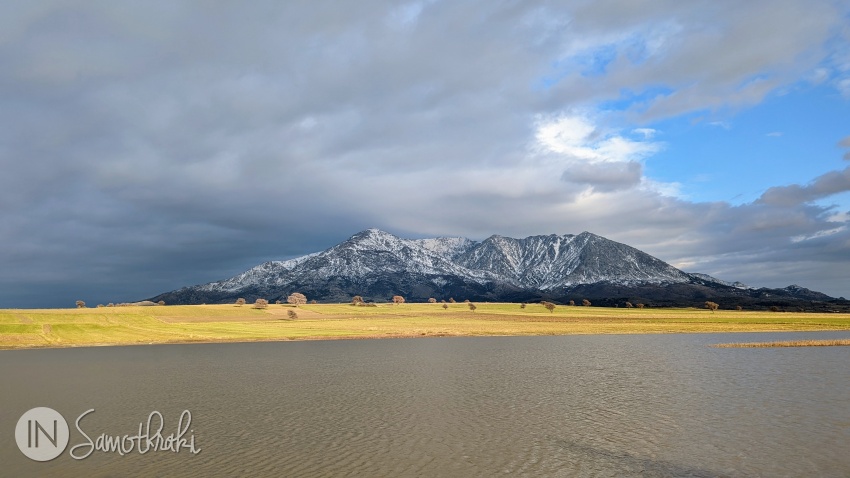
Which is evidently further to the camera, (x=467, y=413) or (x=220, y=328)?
(x=220, y=328)

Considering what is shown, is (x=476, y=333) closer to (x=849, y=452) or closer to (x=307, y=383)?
(x=307, y=383)

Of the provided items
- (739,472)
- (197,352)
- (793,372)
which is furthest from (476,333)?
(739,472)

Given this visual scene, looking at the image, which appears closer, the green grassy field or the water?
the water

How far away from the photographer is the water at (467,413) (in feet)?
80.3

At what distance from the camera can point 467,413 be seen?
3666cm

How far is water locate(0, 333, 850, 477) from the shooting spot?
80.3 ft

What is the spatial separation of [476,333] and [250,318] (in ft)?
266

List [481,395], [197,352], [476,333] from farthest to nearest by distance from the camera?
1. [476,333]
2. [197,352]
3. [481,395]

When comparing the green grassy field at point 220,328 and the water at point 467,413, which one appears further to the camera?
the green grassy field at point 220,328

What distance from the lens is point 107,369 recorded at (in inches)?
2598

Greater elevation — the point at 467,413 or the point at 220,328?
the point at 220,328

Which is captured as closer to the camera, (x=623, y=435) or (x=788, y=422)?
(x=623, y=435)

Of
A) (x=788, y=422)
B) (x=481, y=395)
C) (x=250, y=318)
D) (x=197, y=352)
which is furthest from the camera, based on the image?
(x=250, y=318)

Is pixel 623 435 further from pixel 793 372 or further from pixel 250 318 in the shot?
pixel 250 318
